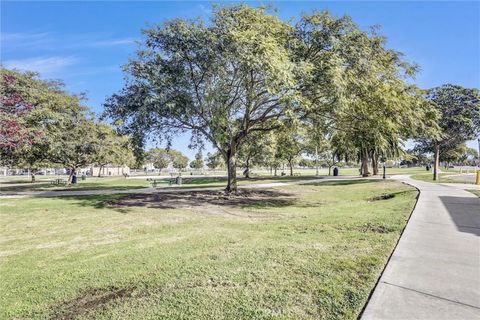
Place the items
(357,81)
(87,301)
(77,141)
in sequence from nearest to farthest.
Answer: (87,301) < (357,81) < (77,141)

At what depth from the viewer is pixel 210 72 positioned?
49.7 feet

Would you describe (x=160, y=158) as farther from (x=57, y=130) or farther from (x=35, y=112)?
(x=35, y=112)

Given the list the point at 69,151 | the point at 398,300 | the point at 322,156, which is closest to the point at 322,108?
the point at 398,300

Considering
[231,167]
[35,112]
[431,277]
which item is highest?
[35,112]

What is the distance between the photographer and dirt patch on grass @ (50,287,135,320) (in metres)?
3.88

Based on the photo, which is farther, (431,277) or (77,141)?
(77,141)

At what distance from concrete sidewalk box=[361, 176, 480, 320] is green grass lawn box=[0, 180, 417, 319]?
0.25m

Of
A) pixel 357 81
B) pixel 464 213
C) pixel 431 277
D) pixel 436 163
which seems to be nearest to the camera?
pixel 431 277

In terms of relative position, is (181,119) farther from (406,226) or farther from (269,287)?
(269,287)

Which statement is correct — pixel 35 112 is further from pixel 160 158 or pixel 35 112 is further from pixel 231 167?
pixel 160 158

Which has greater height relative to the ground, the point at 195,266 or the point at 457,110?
the point at 457,110

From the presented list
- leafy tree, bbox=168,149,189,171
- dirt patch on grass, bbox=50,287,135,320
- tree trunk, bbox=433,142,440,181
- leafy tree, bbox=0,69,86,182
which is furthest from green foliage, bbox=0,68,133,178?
leafy tree, bbox=168,149,189,171

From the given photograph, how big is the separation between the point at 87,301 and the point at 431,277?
461 cm

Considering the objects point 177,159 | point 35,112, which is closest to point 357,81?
point 35,112
